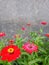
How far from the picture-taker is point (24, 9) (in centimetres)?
488

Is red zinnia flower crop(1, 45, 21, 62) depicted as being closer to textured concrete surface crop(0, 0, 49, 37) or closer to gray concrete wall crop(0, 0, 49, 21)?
textured concrete surface crop(0, 0, 49, 37)

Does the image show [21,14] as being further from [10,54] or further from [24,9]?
[10,54]

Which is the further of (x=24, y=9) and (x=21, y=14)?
(x=24, y=9)

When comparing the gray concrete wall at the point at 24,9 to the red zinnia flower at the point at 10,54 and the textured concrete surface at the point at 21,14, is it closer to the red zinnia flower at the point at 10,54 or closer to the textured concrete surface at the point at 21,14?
the textured concrete surface at the point at 21,14

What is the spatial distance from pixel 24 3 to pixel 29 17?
46cm

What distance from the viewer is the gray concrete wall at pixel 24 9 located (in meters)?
4.68

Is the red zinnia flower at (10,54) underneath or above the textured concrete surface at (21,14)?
underneath

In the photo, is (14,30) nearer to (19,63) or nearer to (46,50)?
(46,50)

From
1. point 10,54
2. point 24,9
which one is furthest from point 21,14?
point 10,54

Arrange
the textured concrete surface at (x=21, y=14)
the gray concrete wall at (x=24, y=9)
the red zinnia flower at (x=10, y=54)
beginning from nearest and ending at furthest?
the red zinnia flower at (x=10, y=54) < the textured concrete surface at (x=21, y=14) < the gray concrete wall at (x=24, y=9)

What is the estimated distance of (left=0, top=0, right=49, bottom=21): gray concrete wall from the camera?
468 centimetres

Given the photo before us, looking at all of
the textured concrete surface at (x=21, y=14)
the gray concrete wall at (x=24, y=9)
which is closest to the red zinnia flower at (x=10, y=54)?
the textured concrete surface at (x=21, y=14)

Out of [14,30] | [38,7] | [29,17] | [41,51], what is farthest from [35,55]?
[38,7]

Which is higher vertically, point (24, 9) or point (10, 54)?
point (24, 9)
